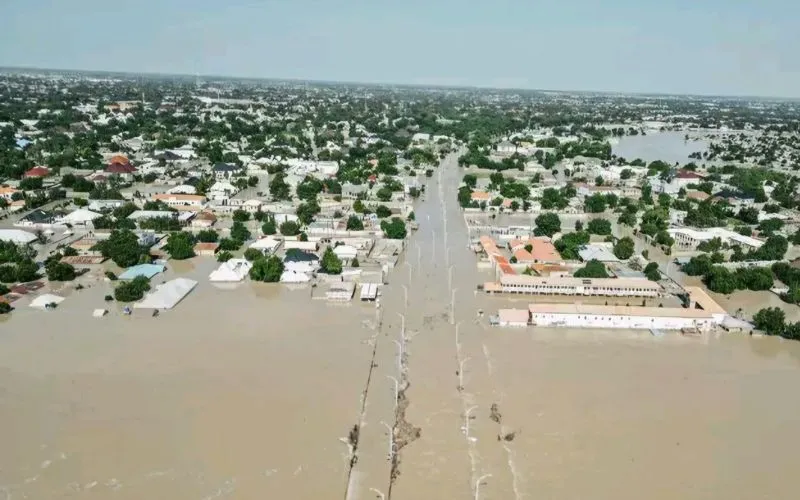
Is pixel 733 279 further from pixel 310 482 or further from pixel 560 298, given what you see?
pixel 310 482

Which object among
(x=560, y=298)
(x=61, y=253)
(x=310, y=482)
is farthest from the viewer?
(x=61, y=253)

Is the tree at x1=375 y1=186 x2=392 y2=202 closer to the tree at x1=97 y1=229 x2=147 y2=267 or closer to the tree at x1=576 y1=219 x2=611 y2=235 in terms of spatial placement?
the tree at x1=576 y1=219 x2=611 y2=235

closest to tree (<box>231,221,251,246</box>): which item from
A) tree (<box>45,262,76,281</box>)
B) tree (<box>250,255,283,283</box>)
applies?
tree (<box>250,255,283,283</box>)

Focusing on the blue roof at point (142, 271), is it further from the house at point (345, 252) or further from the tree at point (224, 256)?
the house at point (345, 252)

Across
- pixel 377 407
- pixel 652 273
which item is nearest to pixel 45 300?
pixel 377 407

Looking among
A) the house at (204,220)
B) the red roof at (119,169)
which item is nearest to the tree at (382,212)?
the house at (204,220)

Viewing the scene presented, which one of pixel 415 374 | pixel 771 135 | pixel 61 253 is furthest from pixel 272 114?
pixel 415 374
